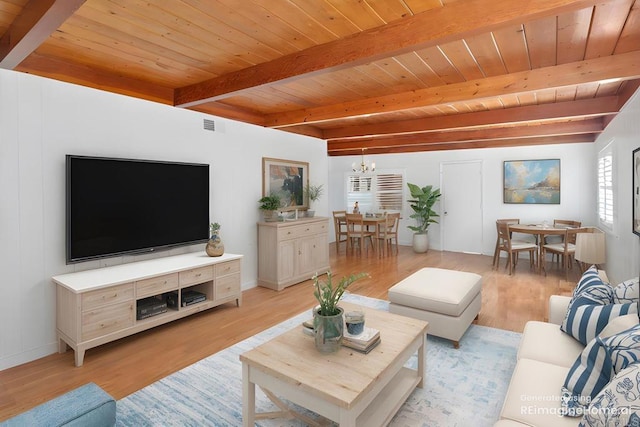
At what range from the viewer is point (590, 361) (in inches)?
61.7

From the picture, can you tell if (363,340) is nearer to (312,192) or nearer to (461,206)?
(312,192)

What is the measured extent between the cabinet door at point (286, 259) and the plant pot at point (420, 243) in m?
3.70

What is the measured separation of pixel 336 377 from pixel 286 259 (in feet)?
10.6

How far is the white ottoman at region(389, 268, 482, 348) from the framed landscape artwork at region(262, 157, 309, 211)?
2.61 metres

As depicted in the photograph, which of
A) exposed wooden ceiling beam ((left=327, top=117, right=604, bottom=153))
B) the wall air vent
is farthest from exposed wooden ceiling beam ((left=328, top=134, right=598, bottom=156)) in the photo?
the wall air vent

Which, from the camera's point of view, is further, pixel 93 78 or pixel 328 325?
pixel 93 78

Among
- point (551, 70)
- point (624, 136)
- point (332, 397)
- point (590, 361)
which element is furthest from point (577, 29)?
Result: point (332, 397)

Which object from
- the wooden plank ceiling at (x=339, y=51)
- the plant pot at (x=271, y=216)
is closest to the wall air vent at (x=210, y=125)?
the wooden plank ceiling at (x=339, y=51)

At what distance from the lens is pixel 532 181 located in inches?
276

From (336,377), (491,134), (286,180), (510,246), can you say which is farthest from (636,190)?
(286,180)

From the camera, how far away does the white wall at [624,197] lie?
10.4 feet

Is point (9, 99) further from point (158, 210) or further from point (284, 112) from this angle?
point (284, 112)

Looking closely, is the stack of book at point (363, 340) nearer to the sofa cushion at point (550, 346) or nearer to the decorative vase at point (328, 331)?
the decorative vase at point (328, 331)

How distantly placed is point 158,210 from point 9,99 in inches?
58.8
